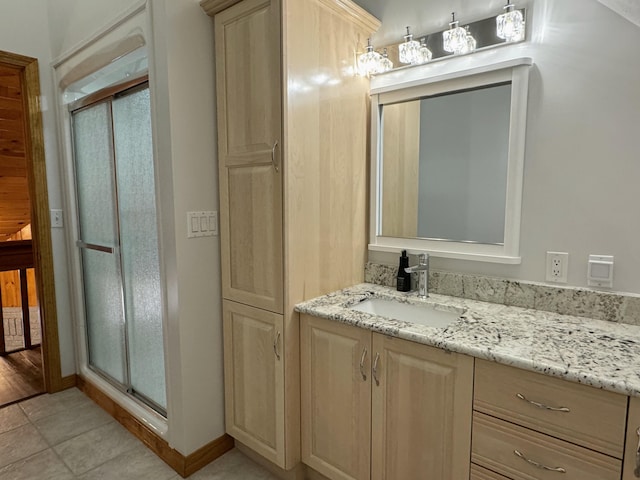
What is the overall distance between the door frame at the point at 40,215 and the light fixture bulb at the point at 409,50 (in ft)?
7.40

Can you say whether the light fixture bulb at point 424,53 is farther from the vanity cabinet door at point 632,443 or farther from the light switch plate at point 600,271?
the vanity cabinet door at point 632,443

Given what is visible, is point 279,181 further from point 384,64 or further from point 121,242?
point 121,242

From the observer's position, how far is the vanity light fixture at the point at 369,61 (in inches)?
71.1

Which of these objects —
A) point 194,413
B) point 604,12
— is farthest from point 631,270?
point 194,413

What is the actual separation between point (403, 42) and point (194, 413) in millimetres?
2030

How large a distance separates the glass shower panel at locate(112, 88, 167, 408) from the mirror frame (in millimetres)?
1114

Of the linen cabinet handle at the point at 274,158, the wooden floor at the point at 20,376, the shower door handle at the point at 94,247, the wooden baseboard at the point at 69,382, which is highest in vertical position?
the linen cabinet handle at the point at 274,158

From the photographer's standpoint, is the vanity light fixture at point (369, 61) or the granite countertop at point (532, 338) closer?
the granite countertop at point (532, 338)

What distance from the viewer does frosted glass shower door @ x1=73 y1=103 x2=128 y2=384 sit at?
2.21 m

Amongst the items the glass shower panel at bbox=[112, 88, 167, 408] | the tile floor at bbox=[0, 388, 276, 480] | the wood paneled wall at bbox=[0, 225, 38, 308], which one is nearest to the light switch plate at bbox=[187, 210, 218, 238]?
the glass shower panel at bbox=[112, 88, 167, 408]

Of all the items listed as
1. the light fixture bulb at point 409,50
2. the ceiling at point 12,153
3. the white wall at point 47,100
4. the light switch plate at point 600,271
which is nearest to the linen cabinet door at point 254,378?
the light switch plate at point 600,271

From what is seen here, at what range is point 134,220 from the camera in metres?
2.04

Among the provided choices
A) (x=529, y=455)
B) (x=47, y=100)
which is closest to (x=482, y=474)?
(x=529, y=455)

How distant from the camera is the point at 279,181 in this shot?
154 cm
